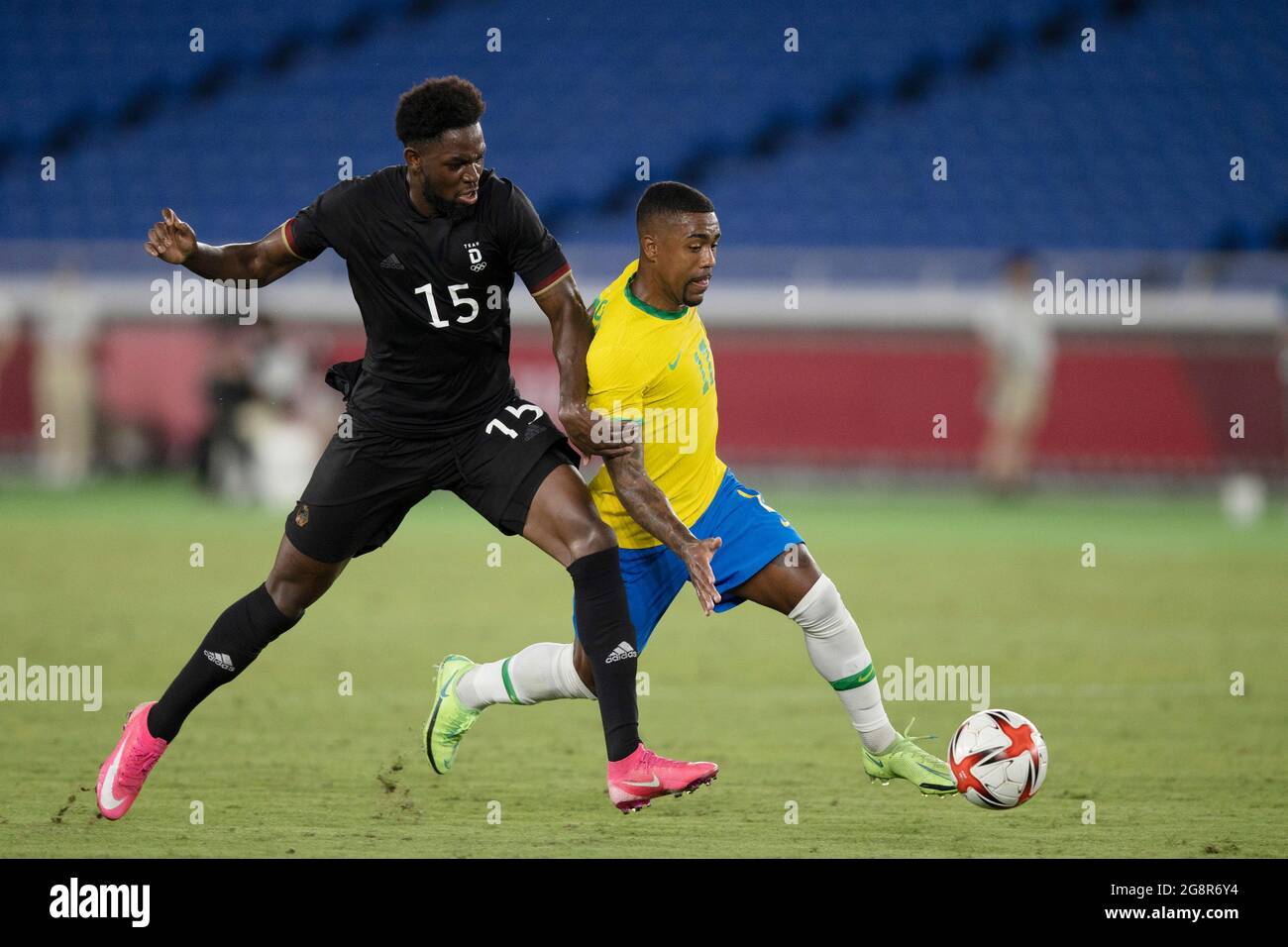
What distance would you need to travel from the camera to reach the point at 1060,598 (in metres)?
12.6

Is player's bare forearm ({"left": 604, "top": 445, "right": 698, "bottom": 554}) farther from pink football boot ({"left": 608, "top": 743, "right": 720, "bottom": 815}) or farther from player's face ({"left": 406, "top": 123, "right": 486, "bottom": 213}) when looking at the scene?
player's face ({"left": 406, "top": 123, "right": 486, "bottom": 213})

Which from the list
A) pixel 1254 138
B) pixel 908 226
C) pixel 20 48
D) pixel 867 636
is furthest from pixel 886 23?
pixel 867 636

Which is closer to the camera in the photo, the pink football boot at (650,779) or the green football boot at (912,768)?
the pink football boot at (650,779)

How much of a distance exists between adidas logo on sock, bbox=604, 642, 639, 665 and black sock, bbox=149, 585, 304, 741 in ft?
4.14

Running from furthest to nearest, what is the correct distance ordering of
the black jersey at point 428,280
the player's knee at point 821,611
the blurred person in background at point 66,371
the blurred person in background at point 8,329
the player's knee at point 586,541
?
1. the blurred person in background at point 8,329
2. the blurred person in background at point 66,371
3. the player's knee at point 821,611
4. the black jersey at point 428,280
5. the player's knee at point 586,541

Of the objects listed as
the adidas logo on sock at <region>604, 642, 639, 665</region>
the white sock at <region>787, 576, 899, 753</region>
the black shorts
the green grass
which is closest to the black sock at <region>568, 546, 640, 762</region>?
the adidas logo on sock at <region>604, 642, 639, 665</region>

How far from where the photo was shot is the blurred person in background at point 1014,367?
1928cm

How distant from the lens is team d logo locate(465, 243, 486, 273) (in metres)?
6.12

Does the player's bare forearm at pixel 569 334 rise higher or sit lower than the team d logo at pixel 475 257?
lower

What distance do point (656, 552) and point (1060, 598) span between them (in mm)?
6753

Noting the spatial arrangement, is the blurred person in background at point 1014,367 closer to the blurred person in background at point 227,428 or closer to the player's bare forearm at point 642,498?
the blurred person in background at point 227,428

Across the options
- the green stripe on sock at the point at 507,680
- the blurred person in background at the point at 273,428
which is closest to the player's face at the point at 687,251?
the green stripe on sock at the point at 507,680

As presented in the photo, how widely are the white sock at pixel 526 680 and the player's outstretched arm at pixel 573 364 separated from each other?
3.52 feet

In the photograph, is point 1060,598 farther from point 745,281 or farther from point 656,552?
point 745,281
